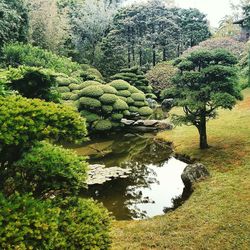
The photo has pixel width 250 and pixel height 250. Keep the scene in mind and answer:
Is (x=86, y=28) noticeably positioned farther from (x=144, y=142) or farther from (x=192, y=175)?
(x=192, y=175)

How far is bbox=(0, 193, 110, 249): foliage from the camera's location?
3277mm

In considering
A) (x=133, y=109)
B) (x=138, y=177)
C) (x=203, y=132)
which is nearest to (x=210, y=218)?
(x=138, y=177)

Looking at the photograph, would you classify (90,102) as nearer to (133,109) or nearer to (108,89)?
(108,89)

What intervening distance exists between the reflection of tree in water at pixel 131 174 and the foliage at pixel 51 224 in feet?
15.8

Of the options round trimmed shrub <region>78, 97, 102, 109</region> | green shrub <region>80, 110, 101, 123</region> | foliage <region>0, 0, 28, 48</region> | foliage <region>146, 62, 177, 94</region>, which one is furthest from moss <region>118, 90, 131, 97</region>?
foliage <region>146, 62, 177, 94</region>

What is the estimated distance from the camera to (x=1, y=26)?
21.7 meters

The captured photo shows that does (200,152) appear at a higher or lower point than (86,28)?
lower

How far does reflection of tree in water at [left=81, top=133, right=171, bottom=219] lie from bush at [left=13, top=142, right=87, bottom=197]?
5.03 meters

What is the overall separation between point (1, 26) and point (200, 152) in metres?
15.9

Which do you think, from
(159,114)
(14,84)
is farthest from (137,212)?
(159,114)

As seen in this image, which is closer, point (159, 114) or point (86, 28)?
point (159, 114)

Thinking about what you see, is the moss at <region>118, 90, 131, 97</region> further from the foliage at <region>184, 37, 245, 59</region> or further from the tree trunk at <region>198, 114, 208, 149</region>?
the foliage at <region>184, 37, 245, 59</region>

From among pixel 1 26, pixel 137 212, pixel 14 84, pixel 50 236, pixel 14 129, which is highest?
pixel 1 26

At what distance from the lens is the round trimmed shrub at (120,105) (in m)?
18.2
